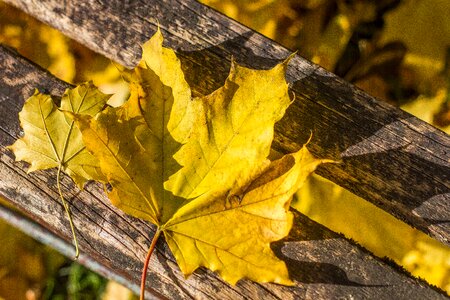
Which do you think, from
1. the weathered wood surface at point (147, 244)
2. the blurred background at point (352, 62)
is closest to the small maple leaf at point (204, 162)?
the weathered wood surface at point (147, 244)

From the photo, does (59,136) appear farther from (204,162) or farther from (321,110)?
(321,110)

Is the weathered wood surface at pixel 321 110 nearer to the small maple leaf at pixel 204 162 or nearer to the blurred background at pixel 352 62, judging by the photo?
the small maple leaf at pixel 204 162

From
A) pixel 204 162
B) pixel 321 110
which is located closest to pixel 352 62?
pixel 321 110

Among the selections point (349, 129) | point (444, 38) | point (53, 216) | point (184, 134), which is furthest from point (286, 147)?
point (444, 38)

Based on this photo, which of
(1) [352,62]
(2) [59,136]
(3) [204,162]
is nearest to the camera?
(3) [204,162]

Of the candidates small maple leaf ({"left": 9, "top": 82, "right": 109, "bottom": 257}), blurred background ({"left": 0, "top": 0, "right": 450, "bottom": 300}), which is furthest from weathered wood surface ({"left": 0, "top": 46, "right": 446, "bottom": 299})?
blurred background ({"left": 0, "top": 0, "right": 450, "bottom": 300})

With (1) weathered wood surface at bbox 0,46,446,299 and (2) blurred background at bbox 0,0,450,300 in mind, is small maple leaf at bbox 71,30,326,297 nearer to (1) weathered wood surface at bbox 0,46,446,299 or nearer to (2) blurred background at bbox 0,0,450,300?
(1) weathered wood surface at bbox 0,46,446,299
